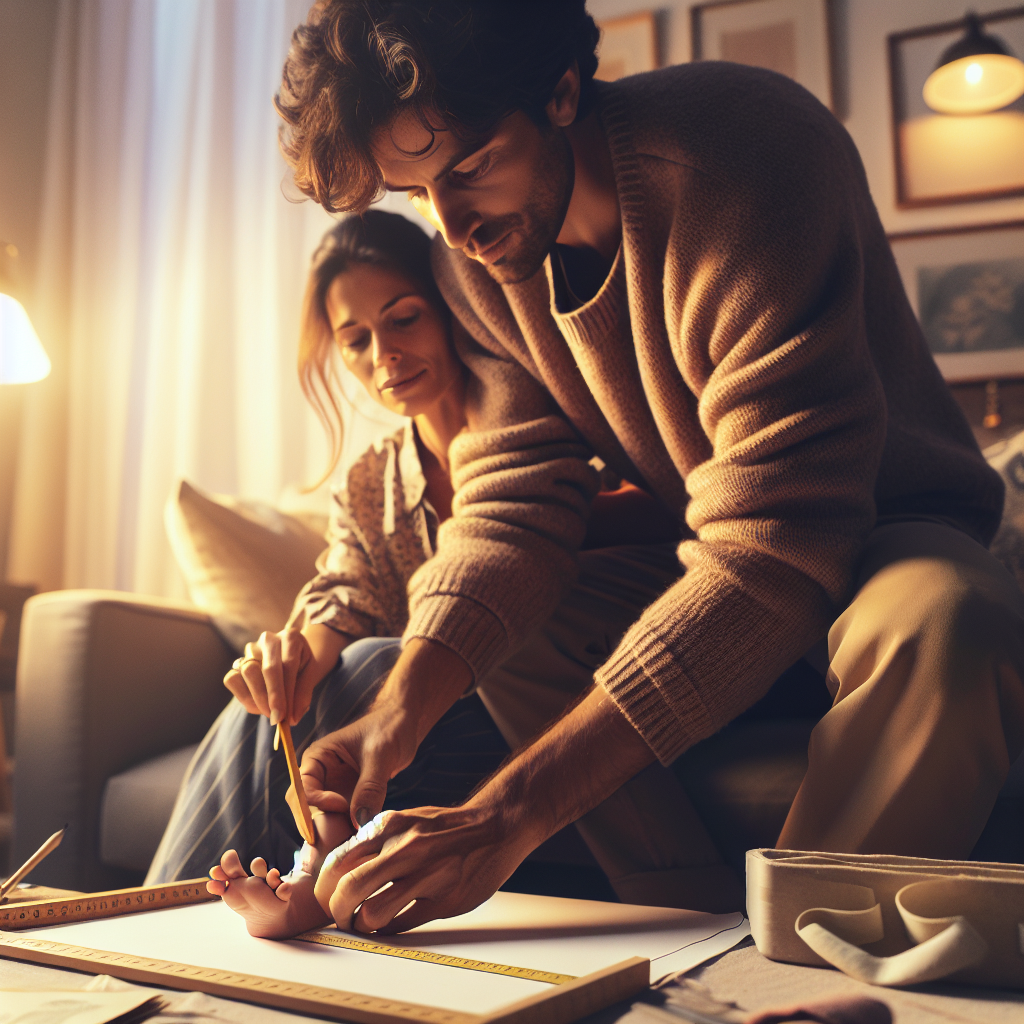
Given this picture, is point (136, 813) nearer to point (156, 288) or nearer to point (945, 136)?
point (156, 288)

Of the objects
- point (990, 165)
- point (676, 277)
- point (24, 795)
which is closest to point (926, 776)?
point (676, 277)

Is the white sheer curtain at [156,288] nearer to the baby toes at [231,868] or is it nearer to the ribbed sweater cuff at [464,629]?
the ribbed sweater cuff at [464,629]

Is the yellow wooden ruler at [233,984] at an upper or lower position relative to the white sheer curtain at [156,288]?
lower

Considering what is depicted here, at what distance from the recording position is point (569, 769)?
0.72 meters

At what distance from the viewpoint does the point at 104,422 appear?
279 cm

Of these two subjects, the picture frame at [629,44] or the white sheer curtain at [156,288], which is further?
the white sheer curtain at [156,288]

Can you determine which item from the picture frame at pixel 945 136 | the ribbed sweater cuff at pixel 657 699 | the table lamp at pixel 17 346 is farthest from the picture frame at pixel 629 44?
the ribbed sweater cuff at pixel 657 699

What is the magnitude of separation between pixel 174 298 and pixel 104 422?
407mm

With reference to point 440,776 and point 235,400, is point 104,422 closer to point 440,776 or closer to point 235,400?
point 235,400

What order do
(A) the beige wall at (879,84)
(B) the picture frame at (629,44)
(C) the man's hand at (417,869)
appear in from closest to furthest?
(C) the man's hand at (417,869), (A) the beige wall at (879,84), (B) the picture frame at (629,44)

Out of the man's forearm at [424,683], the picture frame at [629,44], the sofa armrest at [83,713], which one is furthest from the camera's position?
the picture frame at [629,44]

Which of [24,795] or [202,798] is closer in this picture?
[202,798]

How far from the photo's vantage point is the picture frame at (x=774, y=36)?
215 centimetres

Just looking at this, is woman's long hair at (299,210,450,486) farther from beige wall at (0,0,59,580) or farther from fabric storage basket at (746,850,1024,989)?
beige wall at (0,0,59,580)
